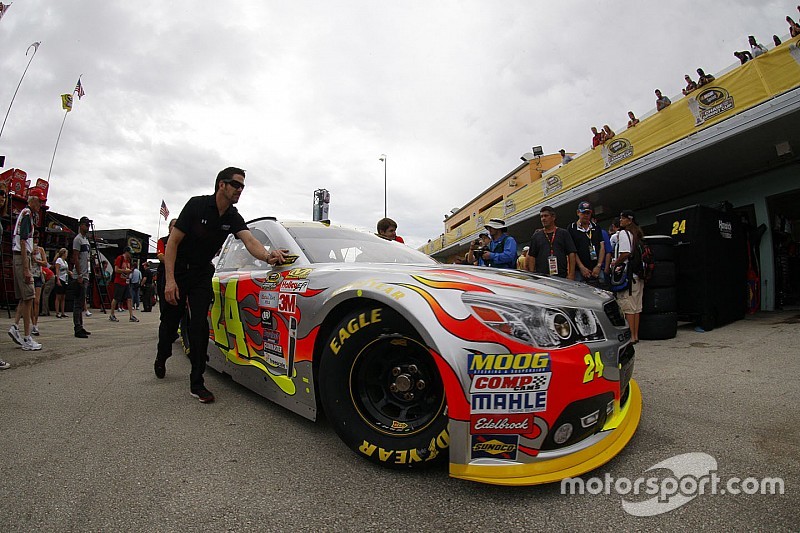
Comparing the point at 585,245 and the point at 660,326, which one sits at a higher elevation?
the point at 585,245

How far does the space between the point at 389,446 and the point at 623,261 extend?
407 cm

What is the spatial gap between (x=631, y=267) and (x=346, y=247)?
357 centimetres

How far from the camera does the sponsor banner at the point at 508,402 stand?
1487mm

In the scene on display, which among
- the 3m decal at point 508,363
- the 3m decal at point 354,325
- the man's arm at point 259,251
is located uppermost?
the man's arm at point 259,251

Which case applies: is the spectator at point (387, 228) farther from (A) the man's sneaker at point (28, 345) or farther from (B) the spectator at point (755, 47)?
(B) the spectator at point (755, 47)

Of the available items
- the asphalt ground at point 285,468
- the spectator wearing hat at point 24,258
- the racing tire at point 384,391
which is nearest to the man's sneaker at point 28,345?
the spectator wearing hat at point 24,258

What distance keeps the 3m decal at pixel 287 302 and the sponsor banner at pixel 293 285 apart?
0.03m

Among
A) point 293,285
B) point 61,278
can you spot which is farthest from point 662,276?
point 61,278

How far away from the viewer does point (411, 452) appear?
1655 mm

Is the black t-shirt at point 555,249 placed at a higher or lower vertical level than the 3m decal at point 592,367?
higher

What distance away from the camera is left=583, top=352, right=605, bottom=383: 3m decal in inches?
61.2

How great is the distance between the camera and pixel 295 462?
5.96 feet

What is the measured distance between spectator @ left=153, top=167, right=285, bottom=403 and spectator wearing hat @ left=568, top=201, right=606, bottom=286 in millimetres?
3686

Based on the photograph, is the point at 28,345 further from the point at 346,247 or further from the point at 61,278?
the point at 61,278
